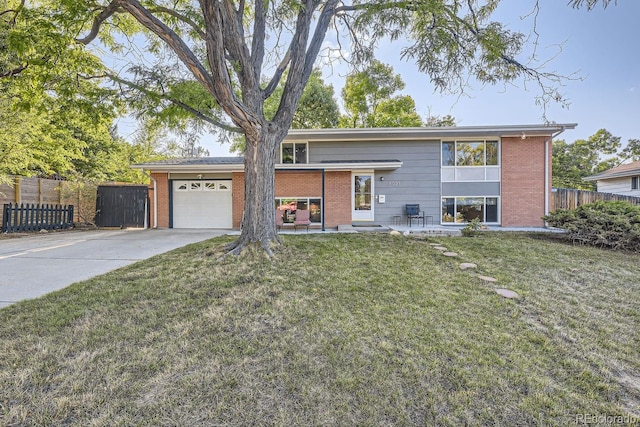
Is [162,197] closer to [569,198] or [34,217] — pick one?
[34,217]

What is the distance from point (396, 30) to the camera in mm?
7324

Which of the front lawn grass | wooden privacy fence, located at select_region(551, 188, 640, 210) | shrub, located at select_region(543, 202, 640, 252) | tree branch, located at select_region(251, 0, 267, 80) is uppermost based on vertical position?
tree branch, located at select_region(251, 0, 267, 80)

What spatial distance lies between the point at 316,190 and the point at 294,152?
2.09m

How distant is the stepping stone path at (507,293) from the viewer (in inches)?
159

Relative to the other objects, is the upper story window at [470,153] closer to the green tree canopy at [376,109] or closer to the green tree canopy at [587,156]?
the green tree canopy at [376,109]

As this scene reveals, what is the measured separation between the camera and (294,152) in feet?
40.1

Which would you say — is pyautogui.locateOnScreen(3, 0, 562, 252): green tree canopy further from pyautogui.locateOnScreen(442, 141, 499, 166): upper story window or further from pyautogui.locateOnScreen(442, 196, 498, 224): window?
pyautogui.locateOnScreen(442, 196, 498, 224): window

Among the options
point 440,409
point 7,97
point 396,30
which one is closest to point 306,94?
point 396,30

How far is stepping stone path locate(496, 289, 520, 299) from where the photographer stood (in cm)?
404

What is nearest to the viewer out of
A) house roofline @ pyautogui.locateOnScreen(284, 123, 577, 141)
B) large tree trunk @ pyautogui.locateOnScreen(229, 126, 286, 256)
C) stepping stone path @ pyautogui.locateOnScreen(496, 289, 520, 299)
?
stepping stone path @ pyautogui.locateOnScreen(496, 289, 520, 299)

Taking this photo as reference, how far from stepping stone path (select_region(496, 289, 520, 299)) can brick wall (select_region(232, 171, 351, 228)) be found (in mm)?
7388

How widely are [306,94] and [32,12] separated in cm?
1518

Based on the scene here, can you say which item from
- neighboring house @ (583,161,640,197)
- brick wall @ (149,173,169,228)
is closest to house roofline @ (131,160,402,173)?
brick wall @ (149,173,169,228)

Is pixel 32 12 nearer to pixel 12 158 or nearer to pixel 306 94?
pixel 12 158
